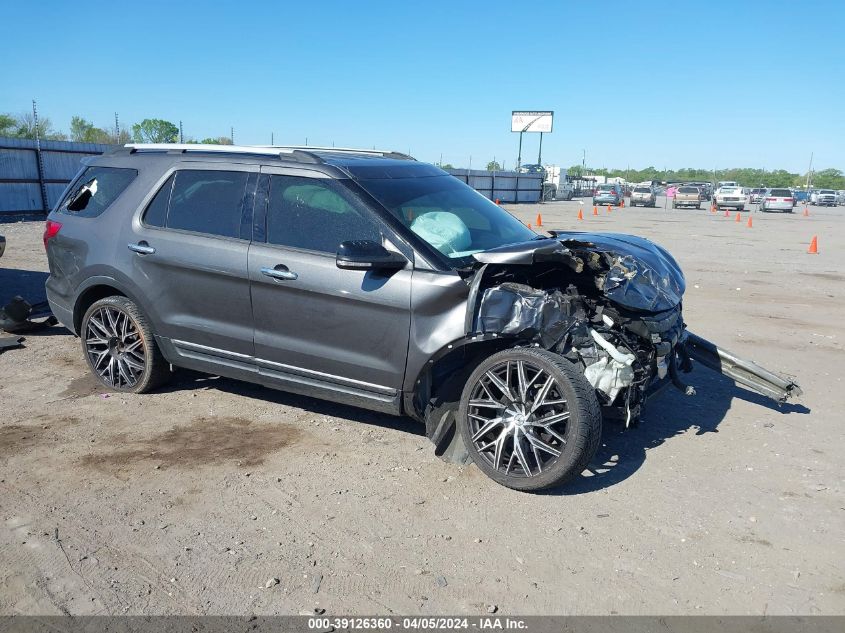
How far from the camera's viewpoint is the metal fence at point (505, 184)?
42709 millimetres

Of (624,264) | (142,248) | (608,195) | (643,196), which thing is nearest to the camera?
(624,264)

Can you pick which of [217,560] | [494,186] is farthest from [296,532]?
[494,186]

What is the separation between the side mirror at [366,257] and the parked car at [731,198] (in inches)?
1815

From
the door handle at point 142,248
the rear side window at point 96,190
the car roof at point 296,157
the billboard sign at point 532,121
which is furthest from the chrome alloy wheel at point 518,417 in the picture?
the billboard sign at point 532,121

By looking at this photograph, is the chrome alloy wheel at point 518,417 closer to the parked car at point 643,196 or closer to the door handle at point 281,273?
the door handle at point 281,273

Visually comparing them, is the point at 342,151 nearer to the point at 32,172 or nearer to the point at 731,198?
the point at 32,172

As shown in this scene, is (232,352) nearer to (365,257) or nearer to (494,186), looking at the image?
(365,257)

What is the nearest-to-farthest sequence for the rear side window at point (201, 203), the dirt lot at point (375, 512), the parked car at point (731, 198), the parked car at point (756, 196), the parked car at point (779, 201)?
the dirt lot at point (375, 512)
the rear side window at point (201, 203)
the parked car at point (779, 201)
the parked car at point (731, 198)
the parked car at point (756, 196)

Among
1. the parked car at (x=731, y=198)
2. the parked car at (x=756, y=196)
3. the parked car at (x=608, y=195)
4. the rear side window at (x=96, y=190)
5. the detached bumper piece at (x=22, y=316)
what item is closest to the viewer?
the rear side window at (x=96, y=190)

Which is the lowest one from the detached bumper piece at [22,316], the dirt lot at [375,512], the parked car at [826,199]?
the parked car at [826,199]

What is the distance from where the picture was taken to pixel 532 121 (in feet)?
223

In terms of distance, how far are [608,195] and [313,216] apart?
44.2 m

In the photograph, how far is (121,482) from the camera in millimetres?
4238

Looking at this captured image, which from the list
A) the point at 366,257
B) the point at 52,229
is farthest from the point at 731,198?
the point at 366,257
